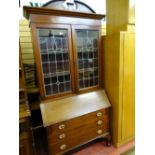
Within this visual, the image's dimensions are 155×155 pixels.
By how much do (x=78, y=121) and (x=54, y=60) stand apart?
0.81 metres

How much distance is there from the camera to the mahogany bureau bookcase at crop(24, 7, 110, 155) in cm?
158

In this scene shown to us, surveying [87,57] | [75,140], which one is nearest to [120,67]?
[87,57]

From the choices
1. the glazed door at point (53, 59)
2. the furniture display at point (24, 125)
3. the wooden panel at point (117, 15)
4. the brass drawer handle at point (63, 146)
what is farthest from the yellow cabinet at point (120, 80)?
the furniture display at point (24, 125)

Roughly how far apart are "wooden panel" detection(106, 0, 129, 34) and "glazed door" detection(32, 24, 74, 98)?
72 centimetres

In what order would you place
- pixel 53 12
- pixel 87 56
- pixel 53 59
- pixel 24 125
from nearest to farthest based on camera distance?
1. pixel 24 125
2. pixel 53 12
3. pixel 53 59
4. pixel 87 56

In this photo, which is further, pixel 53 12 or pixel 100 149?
pixel 100 149

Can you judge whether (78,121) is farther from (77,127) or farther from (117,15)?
(117,15)

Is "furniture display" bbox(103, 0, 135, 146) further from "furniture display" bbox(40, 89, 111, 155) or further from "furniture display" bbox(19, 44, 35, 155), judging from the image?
"furniture display" bbox(19, 44, 35, 155)

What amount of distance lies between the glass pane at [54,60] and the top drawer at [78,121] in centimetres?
38

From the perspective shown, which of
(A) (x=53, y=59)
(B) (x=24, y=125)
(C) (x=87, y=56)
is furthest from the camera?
(C) (x=87, y=56)

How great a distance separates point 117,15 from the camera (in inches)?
75.7

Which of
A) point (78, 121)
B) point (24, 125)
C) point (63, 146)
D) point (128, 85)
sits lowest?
point (63, 146)

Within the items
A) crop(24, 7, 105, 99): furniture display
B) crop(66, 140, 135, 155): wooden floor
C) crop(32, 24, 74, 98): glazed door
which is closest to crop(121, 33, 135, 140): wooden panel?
crop(66, 140, 135, 155): wooden floor

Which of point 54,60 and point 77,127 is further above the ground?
point 54,60
